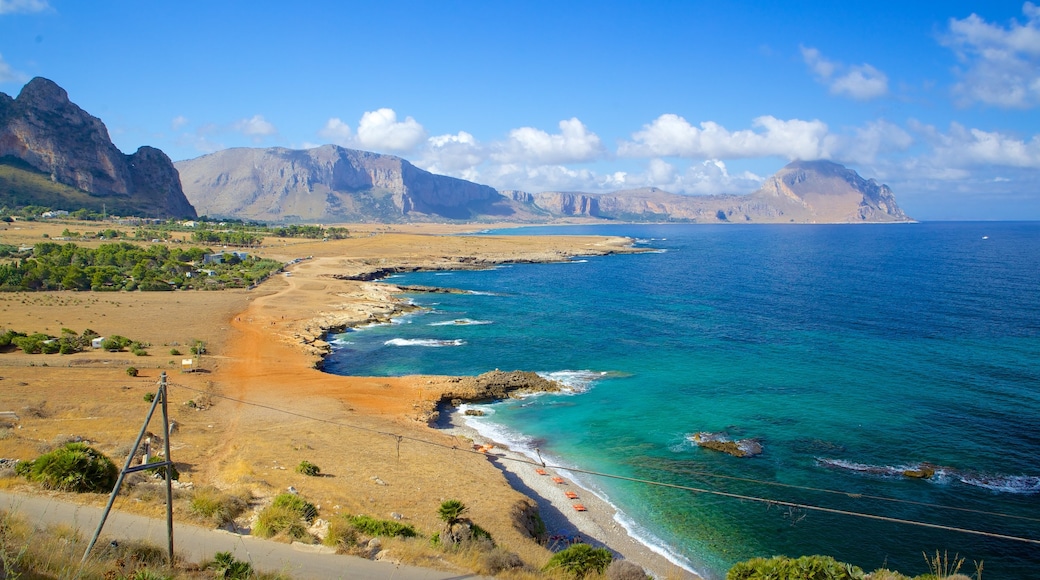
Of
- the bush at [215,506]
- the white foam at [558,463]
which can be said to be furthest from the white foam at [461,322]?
the bush at [215,506]

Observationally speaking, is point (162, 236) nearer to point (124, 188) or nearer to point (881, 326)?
point (124, 188)

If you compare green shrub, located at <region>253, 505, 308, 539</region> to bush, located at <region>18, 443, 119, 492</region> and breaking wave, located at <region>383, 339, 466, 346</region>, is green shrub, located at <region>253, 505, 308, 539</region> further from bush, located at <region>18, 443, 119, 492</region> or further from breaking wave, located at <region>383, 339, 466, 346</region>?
breaking wave, located at <region>383, 339, 466, 346</region>

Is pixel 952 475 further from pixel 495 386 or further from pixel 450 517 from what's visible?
pixel 495 386

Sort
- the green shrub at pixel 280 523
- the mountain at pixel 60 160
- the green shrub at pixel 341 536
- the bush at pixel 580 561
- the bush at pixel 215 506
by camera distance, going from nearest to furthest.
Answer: the green shrub at pixel 341 536
the bush at pixel 580 561
the green shrub at pixel 280 523
the bush at pixel 215 506
the mountain at pixel 60 160

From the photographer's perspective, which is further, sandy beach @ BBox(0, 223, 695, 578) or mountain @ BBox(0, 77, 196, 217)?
mountain @ BBox(0, 77, 196, 217)

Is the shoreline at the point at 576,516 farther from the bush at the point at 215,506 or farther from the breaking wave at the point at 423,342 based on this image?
the breaking wave at the point at 423,342

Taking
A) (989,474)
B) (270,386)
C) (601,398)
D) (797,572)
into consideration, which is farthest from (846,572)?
(270,386)

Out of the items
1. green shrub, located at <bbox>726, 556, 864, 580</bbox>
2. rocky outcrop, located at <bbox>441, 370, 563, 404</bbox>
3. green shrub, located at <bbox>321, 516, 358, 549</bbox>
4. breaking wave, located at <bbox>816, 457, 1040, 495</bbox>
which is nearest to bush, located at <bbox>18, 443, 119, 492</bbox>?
Answer: green shrub, located at <bbox>321, 516, 358, 549</bbox>
